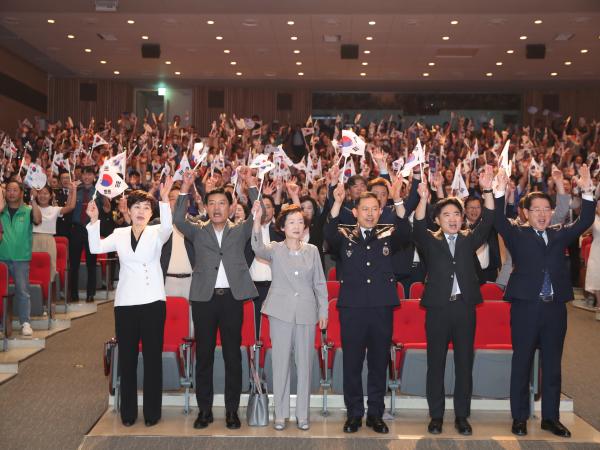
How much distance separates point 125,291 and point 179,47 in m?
13.0

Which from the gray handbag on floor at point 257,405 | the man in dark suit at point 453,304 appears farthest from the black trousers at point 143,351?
the man in dark suit at point 453,304

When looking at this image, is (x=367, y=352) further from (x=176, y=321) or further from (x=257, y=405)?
(x=176, y=321)

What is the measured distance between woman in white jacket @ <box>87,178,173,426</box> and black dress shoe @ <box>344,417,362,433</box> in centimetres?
127

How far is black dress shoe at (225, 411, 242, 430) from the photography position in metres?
5.21

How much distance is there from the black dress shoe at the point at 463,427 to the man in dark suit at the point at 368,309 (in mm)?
479

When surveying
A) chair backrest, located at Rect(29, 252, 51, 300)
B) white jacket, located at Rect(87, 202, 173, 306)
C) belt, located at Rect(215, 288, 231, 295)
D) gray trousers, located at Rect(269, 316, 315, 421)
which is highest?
white jacket, located at Rect(87, 202, 173, 306)

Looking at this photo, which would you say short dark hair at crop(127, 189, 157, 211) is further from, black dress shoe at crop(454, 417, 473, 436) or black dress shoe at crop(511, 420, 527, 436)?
black dress shoe at crop(511, 420, 527, 436)

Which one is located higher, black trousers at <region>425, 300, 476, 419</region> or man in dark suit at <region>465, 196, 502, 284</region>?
man in dark suit at <region>465, 196, 502, 284</region>

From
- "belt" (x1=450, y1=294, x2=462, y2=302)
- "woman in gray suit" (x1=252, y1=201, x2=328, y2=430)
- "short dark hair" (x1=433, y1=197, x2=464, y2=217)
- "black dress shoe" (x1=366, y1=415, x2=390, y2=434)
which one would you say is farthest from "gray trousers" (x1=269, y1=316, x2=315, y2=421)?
"short dark hair" (x1=433, y1=197, x2=464, y2=217)

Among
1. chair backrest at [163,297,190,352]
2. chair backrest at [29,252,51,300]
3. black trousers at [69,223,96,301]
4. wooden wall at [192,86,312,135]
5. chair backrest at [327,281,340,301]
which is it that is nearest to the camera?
chair backrest at [163,297,190,352]

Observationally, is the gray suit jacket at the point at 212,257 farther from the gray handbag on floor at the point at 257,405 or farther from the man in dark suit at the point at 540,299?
the man in dark suit at the point at 540,299

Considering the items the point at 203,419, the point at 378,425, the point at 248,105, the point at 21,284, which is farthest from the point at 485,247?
the point at 248,105

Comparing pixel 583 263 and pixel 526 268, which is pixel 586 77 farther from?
pixel 526 268

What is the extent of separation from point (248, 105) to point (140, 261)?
1803 cm
